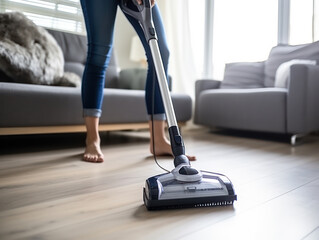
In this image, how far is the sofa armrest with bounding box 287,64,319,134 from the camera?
168cm

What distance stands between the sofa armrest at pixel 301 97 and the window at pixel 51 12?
207 centimetres

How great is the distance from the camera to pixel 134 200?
740mm

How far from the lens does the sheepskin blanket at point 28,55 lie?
58.2 inches

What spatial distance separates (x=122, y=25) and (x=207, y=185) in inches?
111

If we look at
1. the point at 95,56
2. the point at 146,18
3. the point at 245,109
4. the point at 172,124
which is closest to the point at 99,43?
the point at 95,56

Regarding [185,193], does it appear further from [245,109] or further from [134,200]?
[245,109]

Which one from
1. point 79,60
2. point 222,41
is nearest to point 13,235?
point 79,60

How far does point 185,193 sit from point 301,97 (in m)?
1.35

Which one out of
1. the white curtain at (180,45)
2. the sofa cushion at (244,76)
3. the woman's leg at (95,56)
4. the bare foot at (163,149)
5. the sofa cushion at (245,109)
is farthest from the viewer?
the white curtain at (180,45)

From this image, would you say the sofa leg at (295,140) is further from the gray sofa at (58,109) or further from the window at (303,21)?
the window at (303,21)

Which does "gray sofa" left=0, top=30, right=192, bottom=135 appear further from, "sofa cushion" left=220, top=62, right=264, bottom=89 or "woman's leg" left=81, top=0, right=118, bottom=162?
"sofa cushion" left=220, top=62, right=264, bottom=89

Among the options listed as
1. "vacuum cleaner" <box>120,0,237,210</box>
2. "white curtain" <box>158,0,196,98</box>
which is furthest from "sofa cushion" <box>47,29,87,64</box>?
"vacuum cleaner" <box>120,0,237,210</box>

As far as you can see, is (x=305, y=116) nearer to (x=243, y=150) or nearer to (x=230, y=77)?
(x=243, y=150)

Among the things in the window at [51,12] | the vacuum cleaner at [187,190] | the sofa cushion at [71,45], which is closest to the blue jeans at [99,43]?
the vacuum cleaner at [187,190]
